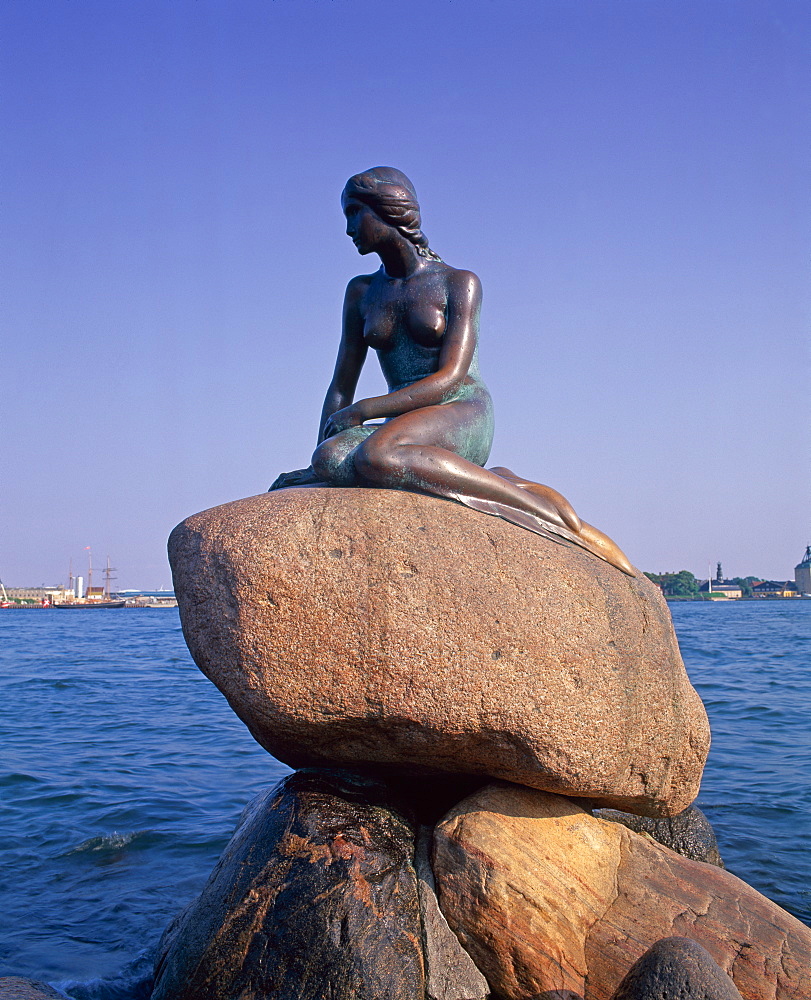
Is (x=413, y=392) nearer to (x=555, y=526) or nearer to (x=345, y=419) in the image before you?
(x=345, y=419)

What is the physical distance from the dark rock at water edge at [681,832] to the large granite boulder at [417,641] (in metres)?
1.56

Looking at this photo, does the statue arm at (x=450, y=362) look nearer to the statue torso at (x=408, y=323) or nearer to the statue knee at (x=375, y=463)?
the statue torso at (x=408, y=323)

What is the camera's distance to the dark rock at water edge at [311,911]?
3.45m

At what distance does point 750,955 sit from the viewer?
367cm

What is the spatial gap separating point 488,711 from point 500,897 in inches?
31.8

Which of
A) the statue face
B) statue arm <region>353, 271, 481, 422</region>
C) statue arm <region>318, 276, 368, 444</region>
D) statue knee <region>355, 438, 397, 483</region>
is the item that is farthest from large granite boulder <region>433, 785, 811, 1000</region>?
the statue face

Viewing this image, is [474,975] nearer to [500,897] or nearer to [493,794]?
[500,897]

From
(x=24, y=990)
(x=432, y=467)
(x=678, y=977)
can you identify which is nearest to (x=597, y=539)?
(x=432, y=467)

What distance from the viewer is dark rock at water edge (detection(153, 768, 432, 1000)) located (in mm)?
3445

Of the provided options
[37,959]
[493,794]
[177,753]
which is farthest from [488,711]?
[177,753]

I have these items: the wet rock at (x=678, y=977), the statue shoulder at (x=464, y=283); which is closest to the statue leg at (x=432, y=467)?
the statue shoulder at (x=464, y=283)

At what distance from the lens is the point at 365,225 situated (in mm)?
4812

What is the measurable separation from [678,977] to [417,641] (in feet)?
5.30

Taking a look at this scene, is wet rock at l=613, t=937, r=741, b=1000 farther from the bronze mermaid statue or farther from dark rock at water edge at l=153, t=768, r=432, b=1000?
the bronze mermaid statue
